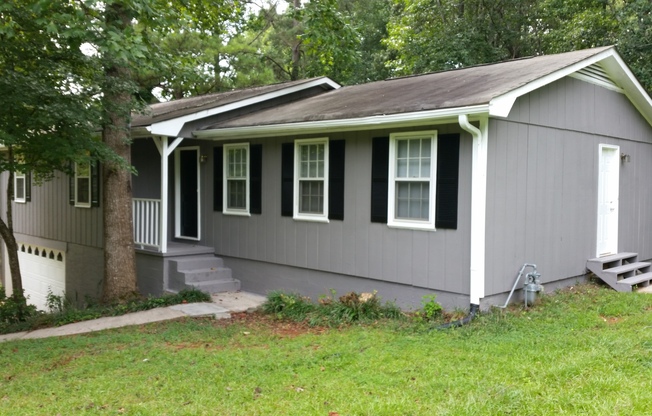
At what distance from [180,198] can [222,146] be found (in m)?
1.74

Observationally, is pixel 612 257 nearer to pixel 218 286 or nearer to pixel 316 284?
pixel 316 284

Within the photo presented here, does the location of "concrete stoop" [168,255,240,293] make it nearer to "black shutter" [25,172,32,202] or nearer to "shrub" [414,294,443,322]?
"shrub" [414,294,443,322]

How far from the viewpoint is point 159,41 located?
58.5 feet

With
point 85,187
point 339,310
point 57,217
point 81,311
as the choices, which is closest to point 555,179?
point 339,310

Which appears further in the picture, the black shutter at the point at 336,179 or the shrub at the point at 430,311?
the black shutter at the point at 336,179

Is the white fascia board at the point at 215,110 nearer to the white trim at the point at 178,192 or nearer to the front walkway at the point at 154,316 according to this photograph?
the white trim at the point at 178,192

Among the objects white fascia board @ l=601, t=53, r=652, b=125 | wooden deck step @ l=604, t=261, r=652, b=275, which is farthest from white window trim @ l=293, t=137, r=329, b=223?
white fascia board @ l=601, t=53, r=652, b=125

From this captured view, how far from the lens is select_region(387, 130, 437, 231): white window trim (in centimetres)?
752

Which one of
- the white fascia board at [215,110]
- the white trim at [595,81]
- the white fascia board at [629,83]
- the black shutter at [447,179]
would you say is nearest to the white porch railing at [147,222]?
the white fascia board at [215,110]

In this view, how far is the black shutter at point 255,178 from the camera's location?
32.7 feet

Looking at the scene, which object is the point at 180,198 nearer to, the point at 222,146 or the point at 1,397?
the point at 222,146

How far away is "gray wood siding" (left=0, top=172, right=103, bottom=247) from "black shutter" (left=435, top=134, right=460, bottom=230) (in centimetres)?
794

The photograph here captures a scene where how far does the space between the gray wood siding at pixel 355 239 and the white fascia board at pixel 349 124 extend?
30 cm

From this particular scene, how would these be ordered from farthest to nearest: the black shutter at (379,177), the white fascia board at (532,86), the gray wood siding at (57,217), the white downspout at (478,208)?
the gray wood siding at (57,217), the black shutter at (379,177), the white downspout at (478,208), the white fascia board at (532,86)
